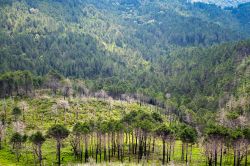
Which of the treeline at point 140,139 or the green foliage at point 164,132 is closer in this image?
the treeline at point 140,139

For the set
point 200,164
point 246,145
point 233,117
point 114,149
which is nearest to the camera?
point 246,145

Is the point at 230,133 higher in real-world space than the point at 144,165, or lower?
higher

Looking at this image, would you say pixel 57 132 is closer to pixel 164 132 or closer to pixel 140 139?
pixel 140 139

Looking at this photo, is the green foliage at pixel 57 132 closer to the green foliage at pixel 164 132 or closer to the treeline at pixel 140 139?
the treeline at pixel 140 139

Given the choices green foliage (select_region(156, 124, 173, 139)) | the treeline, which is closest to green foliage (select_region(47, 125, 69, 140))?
the treeline

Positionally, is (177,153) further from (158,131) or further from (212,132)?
(212,132)

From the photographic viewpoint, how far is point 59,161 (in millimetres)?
139250

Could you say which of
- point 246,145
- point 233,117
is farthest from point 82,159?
point 233,117

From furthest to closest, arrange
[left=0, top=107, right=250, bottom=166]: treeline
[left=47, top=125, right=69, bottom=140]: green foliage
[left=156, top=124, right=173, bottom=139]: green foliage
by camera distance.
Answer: [left=156, top=124, right=173, bottom=139]: green foliage < [left=47, top=125, right=69, bottom=140]: green foliage < [left=0, top=107, right=250, bottom=166]: treeline

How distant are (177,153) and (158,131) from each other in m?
33.7

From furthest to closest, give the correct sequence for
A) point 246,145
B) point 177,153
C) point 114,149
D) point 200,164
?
1. point 177,153
2. point 114,149
3. point 200,164
4. point 246,145

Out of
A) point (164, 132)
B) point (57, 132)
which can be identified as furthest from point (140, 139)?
point (57, 132)

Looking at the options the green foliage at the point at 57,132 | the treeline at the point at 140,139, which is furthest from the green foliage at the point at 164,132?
the green foliage at the point at 57,132

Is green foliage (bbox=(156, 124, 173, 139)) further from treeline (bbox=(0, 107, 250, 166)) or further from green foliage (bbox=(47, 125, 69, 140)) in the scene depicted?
green foliage (bbox=(47, 125, 69, 140))
